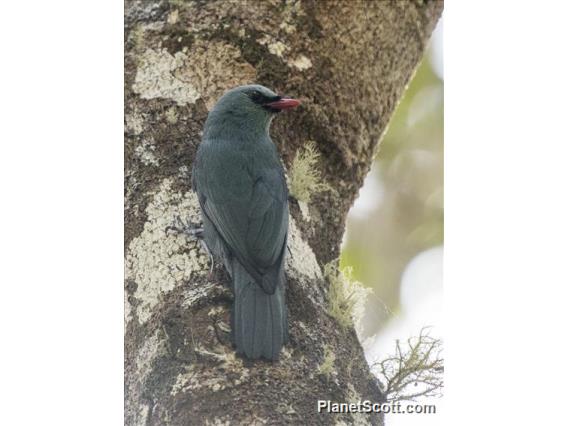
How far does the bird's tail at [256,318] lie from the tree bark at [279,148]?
0.11ft

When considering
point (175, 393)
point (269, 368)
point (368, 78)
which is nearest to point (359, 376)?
point (269, 368)

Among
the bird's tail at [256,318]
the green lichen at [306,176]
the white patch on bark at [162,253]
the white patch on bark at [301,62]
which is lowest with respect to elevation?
the bird's tail at [256,318]

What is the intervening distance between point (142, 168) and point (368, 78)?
1066 millimetres

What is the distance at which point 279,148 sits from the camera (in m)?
3.37

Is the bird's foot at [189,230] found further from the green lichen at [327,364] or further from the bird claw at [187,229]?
the green lichen at [327,364]

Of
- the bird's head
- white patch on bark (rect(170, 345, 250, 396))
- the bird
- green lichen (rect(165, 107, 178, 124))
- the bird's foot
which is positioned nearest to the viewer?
white patch on bark (rect(170, 345, 250, 396))

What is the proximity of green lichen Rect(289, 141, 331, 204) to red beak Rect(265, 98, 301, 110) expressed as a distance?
0.16m

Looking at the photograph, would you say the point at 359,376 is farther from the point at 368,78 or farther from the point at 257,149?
the point at 368,78

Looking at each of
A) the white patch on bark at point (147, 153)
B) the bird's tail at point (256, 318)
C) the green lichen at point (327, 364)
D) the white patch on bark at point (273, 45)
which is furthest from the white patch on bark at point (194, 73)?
the green lichen at point (327, 364)

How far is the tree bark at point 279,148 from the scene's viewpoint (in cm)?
257

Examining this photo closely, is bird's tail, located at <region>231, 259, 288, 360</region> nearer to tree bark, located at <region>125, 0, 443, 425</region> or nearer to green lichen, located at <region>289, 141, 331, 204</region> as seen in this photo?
tree bark, located at <region>125, 0, 443, 425</region>

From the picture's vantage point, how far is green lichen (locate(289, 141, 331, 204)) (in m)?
3.21

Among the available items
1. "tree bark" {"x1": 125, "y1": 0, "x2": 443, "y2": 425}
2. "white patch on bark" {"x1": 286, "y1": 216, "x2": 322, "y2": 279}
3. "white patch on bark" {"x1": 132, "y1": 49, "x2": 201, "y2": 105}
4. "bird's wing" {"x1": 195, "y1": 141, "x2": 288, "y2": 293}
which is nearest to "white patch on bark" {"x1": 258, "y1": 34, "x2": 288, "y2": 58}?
"tree bark" {"x1": 125, "y1": 0, "x2": 443, "y2": 425}

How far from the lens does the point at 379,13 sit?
3.63 metres
